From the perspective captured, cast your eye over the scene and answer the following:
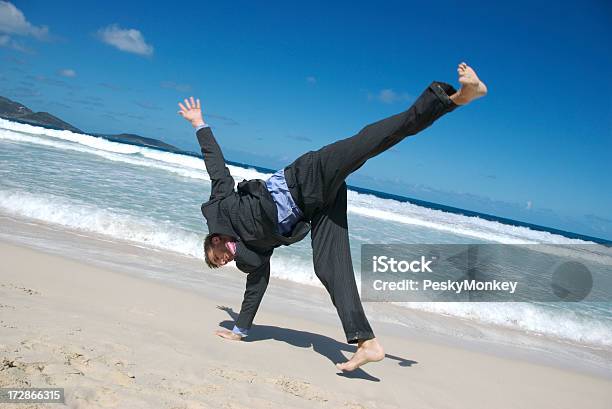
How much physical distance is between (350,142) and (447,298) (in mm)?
5129

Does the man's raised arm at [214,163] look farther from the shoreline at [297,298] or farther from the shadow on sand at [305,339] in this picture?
the shoreline at [297,298]

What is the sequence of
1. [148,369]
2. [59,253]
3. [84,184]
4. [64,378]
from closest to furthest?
[64,378], [148,369], [59,253], [84,184]

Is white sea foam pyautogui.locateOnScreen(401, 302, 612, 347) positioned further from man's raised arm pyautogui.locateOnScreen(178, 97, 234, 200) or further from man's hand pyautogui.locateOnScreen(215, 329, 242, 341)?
man's raised arm pyautogui.locateOnScreen(178, 97, 234, 200)

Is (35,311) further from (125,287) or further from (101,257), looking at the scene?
(101,257)

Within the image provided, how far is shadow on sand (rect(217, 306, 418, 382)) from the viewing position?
4031 millimetres

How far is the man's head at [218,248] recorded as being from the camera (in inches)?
133

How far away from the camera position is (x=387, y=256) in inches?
392

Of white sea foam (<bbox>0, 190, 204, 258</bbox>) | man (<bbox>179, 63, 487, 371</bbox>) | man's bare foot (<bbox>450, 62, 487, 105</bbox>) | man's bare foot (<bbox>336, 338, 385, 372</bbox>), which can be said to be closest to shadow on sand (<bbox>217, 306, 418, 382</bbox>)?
man's bare foot (<bbox>336, 338, 385, 372</bbox>)

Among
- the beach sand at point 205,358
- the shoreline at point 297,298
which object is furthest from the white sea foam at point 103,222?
the beach sand at point 205,358

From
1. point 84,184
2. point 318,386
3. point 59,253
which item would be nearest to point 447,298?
point 318,386

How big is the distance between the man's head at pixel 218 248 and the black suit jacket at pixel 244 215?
6 centimetres

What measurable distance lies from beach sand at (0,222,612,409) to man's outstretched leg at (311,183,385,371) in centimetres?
29

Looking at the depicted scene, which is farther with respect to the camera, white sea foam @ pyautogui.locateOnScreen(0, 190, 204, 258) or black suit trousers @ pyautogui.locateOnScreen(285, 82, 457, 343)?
white sea foam @ pyautogui.locateOnScreen(0, 190, 204, 258)

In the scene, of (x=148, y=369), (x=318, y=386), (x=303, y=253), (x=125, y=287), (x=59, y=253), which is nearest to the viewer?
(x=148, y=369)
